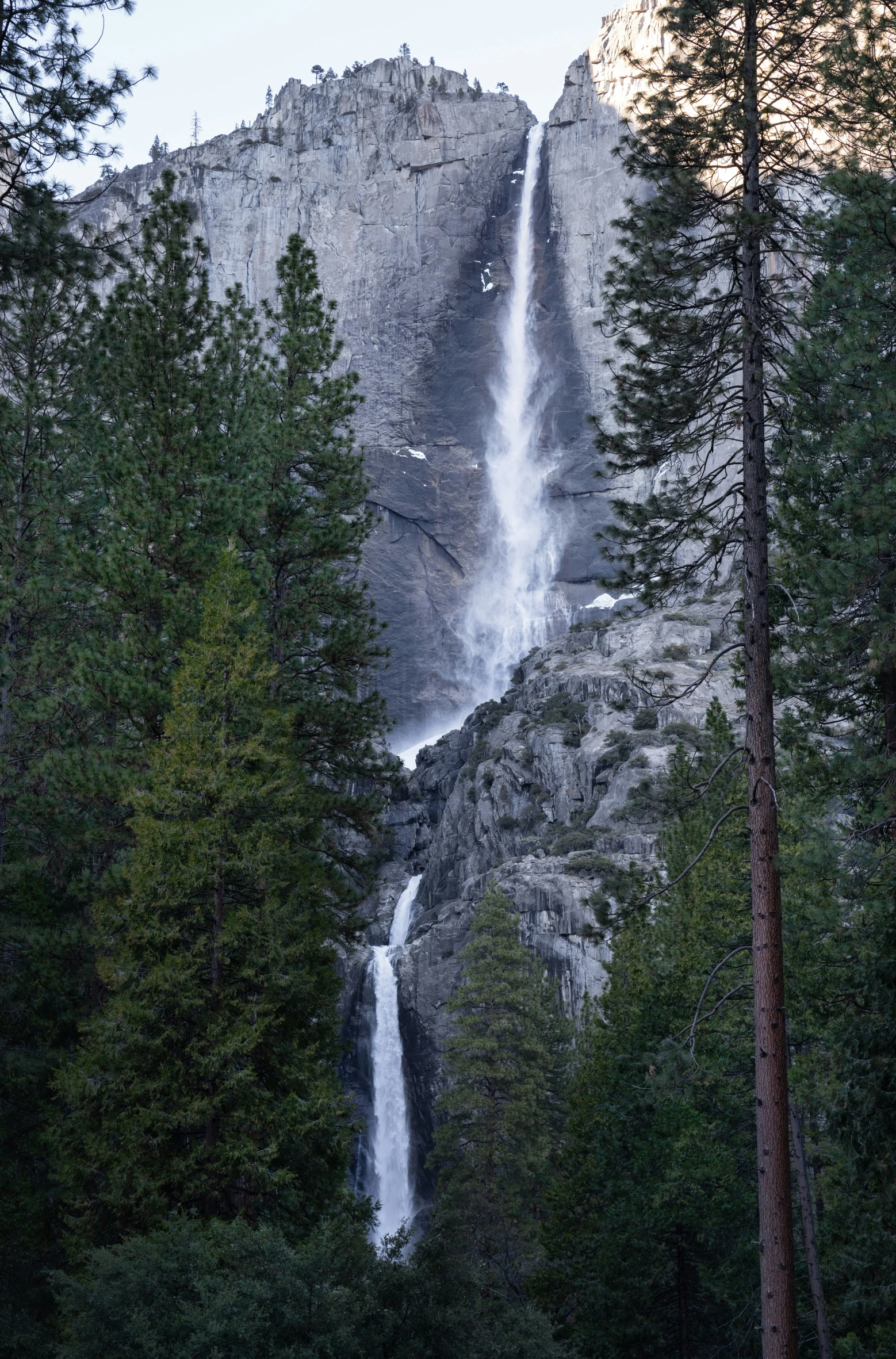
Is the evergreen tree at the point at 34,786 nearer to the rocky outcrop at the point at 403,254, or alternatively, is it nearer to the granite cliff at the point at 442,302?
the granite cliff at the point at 442,302

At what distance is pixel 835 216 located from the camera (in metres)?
10.8

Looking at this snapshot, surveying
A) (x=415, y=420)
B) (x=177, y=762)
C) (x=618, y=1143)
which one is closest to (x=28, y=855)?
(x=177, y=762)

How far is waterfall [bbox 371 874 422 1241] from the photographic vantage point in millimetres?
41406

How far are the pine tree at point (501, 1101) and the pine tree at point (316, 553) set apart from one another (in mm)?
11532

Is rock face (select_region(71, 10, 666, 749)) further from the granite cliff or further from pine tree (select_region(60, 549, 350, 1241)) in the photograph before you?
pine tree (select_region(60, 549, 350, 1241))

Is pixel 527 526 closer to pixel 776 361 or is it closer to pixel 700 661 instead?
pixel 700 661

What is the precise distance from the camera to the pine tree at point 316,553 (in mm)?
17391

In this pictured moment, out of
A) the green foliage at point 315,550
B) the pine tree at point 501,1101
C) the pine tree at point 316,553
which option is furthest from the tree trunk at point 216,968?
the pine tree at point 501,1101

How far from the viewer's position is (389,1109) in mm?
→ 44000

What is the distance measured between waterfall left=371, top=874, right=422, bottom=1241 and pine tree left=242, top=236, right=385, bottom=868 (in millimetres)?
26836

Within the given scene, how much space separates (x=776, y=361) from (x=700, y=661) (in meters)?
52.1

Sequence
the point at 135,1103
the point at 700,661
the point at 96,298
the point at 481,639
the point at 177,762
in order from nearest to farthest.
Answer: the point at 135,1103 < the point at 177,762 < the point at 96,298 < the point at 700,661 < the point at 481,639

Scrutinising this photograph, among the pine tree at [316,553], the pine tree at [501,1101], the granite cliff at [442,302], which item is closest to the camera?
the pine tree at [316,553]

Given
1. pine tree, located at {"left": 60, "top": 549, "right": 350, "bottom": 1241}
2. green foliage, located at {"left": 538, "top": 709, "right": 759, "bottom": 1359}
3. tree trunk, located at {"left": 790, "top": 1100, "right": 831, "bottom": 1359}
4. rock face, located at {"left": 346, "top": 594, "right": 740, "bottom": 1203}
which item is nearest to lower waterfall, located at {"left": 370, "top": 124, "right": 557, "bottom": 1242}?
rock face, located at {"left": 346, "top": 594, "right": 740, "bottom": 1203}
